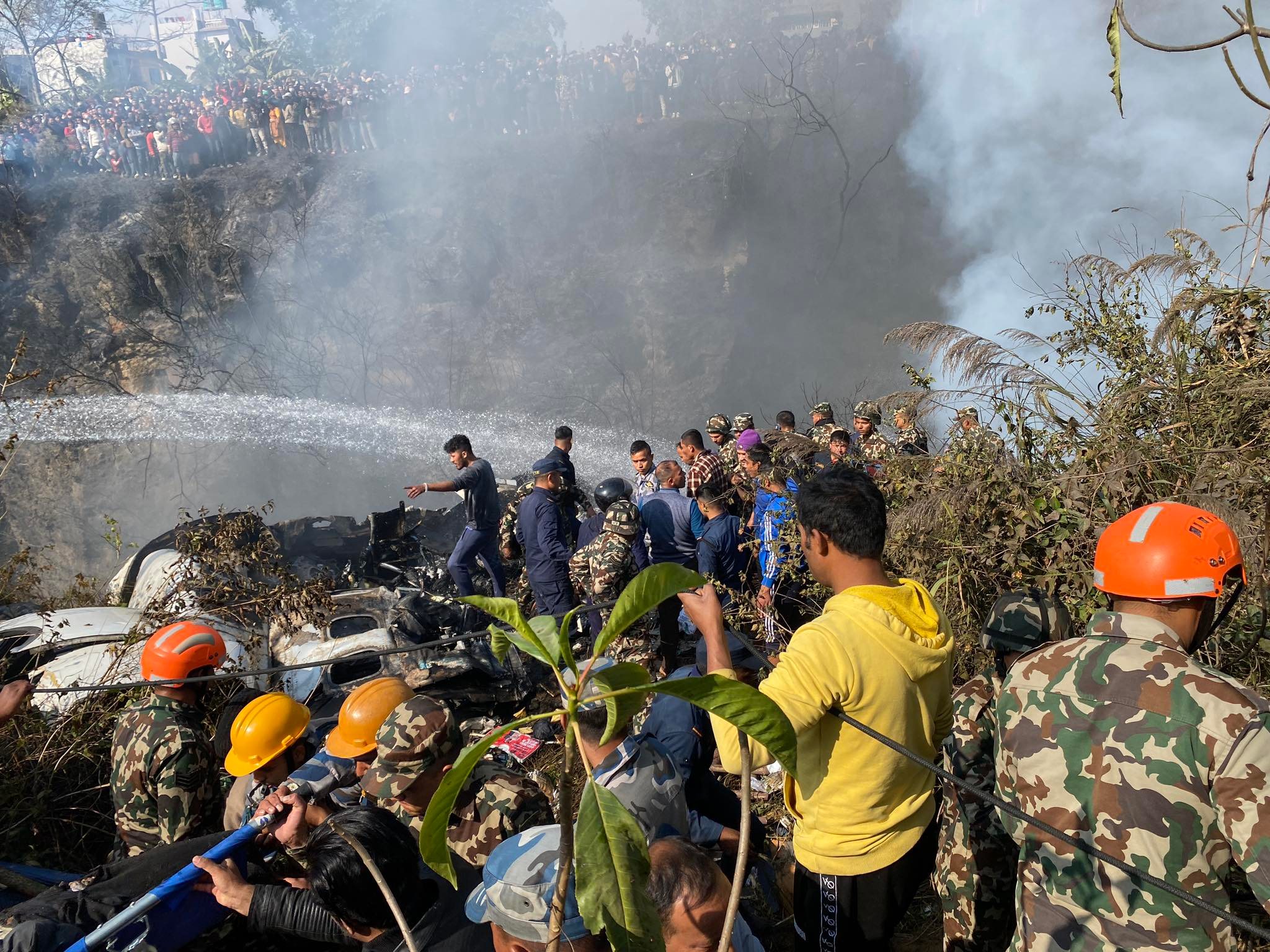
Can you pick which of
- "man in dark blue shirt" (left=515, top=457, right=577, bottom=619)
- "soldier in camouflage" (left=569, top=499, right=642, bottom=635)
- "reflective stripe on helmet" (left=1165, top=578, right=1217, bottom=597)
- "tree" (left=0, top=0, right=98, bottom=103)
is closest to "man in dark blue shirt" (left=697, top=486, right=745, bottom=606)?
"soldier in camouflage" (left=569, top=499, right=642, bottom=635)

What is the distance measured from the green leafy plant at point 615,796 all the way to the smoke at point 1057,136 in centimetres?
1082

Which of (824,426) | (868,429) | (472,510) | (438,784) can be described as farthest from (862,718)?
(824,426)

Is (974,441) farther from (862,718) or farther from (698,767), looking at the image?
(862,718)

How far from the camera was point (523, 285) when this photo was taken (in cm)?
1675

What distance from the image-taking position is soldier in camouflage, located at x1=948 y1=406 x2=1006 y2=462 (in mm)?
3625

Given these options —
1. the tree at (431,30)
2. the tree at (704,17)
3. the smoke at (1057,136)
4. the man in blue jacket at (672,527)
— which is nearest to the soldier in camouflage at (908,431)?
the man in blue jacket at (672,527)

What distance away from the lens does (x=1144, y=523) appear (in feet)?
5.65

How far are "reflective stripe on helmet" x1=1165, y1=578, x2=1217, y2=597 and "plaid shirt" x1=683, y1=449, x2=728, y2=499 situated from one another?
14.2 feet

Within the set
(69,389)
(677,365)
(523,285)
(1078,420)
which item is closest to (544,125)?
(523,285)

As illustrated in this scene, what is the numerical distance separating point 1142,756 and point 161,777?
3.16 meters

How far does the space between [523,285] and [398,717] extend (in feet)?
49.2

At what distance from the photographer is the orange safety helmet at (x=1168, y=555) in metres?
1.65

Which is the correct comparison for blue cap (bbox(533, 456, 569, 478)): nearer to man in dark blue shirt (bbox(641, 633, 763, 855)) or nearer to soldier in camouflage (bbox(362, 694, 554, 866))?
man in dark blue shirt (bbox(641, 633, 763, 855))

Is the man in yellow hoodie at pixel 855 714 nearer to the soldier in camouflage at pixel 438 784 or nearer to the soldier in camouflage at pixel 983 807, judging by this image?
the soldier in camouflage at pixel 983 807
